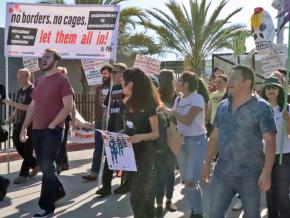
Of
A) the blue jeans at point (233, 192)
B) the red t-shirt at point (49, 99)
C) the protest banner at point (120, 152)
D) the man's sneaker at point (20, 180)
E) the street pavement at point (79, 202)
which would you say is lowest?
the street pavement at point (79, 202)

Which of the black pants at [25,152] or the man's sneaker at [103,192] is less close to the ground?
the black pants at [25,152]

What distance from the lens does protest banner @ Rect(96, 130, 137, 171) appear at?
4738 millimetres

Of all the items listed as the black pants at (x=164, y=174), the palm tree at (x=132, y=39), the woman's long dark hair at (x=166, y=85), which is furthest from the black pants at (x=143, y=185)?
the palm tree at (x=132, y=39)

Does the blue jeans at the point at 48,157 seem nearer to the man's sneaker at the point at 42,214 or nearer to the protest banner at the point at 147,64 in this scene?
the man's sneaker at the point at 42,214

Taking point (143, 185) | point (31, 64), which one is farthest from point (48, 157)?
point (31, 64)

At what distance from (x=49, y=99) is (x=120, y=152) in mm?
1328

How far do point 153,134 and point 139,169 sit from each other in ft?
1.14

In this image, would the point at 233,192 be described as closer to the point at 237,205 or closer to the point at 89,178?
the point at 237,205

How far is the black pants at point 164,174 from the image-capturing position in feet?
18.7

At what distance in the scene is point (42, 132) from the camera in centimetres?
580

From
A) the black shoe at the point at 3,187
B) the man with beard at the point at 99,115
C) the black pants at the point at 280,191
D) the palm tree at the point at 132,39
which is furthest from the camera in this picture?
the palm tree at the point at 132,39

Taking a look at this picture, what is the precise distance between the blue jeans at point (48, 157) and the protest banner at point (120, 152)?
34.0 inches

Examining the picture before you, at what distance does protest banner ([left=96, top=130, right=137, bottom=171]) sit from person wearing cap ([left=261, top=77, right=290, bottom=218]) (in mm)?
1414

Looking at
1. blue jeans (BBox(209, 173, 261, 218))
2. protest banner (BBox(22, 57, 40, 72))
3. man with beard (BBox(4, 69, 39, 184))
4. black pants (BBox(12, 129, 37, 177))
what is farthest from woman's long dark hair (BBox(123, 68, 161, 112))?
protest banner (BBox(22, 57, 40, 72))
